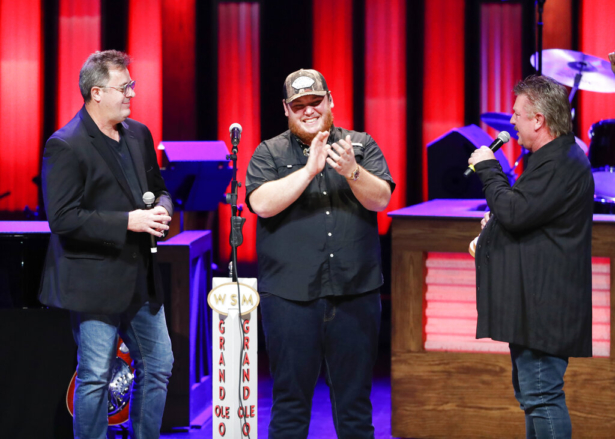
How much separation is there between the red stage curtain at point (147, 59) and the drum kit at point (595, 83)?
3.25m

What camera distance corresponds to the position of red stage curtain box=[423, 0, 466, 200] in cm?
654

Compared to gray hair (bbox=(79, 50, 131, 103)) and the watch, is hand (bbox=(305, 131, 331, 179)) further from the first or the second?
gray hair (bbox=(79, 50, 131, 103))

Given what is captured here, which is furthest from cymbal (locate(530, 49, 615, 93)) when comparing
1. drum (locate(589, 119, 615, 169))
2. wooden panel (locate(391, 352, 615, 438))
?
wooden panel (locate(391, 352, 615, 438))

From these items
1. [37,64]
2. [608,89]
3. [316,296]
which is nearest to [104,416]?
[316,296]

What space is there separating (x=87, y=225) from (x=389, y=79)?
14.9 ft

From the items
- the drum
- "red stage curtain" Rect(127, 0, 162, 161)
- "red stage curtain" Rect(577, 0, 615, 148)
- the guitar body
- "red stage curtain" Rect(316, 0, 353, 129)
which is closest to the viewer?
the guitar body

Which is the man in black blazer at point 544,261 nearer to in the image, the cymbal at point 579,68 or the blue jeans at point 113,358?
the blue jeans at point 113,358

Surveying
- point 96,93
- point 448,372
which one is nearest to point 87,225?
point 96,93

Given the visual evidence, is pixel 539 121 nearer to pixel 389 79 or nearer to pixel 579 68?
pixel 579 68

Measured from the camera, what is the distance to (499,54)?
6520 mm

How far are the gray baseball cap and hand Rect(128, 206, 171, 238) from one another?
2.11ft

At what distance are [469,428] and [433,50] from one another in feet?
13.3

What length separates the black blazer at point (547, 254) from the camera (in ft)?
7.89

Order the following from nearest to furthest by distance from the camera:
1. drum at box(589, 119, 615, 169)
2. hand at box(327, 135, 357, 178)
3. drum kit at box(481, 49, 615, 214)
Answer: hand at box(327, 135, 357, 178), drum kit at box(481, 49, 615, 214), drum at box(589, 119, 615, 169)
